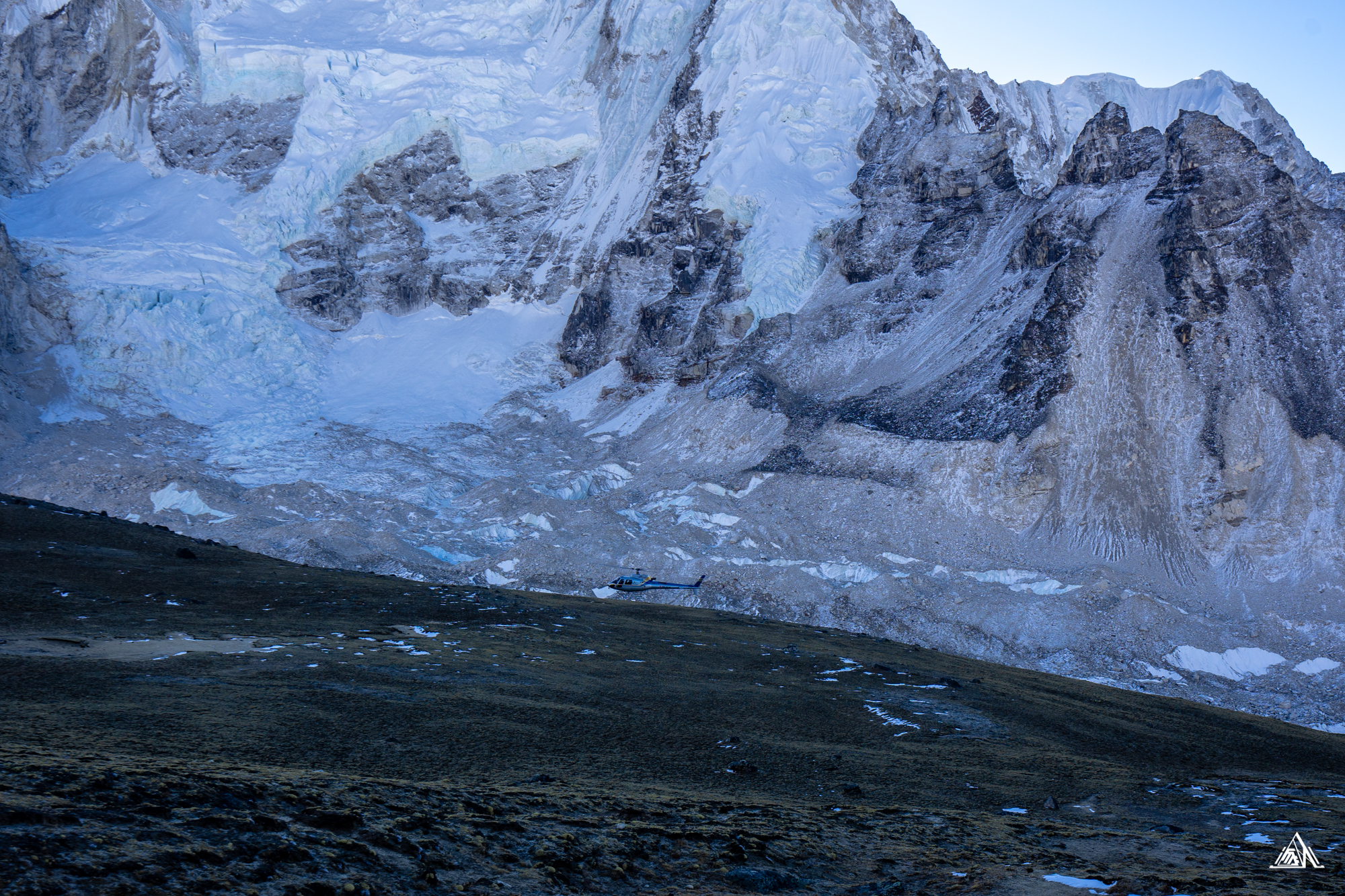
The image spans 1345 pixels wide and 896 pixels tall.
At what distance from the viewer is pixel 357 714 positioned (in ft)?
35.8

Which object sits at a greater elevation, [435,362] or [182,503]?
[435,362]

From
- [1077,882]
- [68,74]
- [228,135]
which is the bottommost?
[1077,882]

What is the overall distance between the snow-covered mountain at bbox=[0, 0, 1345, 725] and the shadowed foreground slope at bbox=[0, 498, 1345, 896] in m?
11.7

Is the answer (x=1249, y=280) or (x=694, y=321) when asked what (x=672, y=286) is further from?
(x=1249, y=280)

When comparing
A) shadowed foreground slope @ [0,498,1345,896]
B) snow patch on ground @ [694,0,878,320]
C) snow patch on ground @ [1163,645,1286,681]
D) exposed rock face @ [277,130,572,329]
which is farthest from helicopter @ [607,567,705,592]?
exposed rock face @ [277,130,572,329]

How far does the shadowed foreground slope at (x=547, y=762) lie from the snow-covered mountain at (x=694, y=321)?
38.3 feet

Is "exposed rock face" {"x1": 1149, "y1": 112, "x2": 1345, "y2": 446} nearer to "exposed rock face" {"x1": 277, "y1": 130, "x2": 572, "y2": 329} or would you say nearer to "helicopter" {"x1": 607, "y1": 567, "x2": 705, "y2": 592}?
"helicopter" {"x1": 607, "y1": 567, "x2": 705, "y2": 592}

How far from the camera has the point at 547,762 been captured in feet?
33.2

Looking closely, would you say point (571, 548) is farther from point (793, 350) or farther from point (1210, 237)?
point (1210, 237)

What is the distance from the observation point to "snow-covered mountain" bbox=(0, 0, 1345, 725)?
33.7 meters

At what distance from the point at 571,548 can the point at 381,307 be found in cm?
3704

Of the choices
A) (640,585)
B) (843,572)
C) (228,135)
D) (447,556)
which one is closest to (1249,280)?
(843,572)

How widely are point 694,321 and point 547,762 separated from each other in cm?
4670

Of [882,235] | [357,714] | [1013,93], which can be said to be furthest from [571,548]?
[1013,93]
